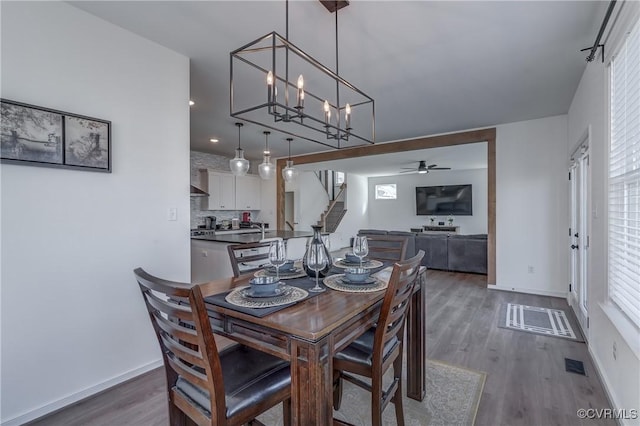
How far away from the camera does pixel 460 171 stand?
31.7ft

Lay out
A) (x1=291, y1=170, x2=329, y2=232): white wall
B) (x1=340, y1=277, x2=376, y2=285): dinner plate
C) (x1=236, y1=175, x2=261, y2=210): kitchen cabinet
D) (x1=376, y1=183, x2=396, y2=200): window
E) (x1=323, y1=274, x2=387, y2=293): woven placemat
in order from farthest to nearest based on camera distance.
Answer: (x1=376, y1=183, x2=396, y2=200): window → (x1=291, y1=170, x2=329, y2=232): white wall → (x1=236, y1=175, x2=261, y2=210): kitchen cabinet → (x1=340, y1=277, x2=376, y2=285): dinner plate → (x1=323, y1=274, x2=387, y2=293): woven placemat

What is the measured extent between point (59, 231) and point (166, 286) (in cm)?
155

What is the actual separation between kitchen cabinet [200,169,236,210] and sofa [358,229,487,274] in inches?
162

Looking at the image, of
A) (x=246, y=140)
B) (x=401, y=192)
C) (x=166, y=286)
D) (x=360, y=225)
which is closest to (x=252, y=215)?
(x=246, y=140)

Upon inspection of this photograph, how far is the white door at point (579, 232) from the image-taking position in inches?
124

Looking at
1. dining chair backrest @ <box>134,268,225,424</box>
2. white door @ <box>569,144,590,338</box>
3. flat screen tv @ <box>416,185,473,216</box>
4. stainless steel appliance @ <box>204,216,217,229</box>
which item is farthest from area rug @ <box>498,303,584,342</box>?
flat screen tv @ <box>416,185,473,216</box>

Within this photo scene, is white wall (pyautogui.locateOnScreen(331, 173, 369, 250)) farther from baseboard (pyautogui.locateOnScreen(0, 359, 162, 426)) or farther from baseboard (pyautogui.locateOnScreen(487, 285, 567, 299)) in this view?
baseboard (pyautogui.locateOnScreen(0, 359, 162, 426))

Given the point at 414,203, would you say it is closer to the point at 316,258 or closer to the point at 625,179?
the point at 625,179

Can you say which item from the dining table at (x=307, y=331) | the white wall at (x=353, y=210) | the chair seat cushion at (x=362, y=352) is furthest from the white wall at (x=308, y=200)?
the dining table at (x=307, y=331)

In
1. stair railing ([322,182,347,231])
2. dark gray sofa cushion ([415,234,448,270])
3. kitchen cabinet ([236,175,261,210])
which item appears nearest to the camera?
dark gray sofa cushion ([415,234,448,270])

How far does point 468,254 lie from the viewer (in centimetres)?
594

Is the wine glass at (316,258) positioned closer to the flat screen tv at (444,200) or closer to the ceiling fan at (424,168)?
the ceiling fan at (424,168)

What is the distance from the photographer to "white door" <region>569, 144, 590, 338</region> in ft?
10.3

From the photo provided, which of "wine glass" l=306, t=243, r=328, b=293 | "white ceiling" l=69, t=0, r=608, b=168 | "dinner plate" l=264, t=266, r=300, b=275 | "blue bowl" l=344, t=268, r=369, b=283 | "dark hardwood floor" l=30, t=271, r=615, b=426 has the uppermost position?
"white ceiling" l=69, t=0, r=608, b=168
